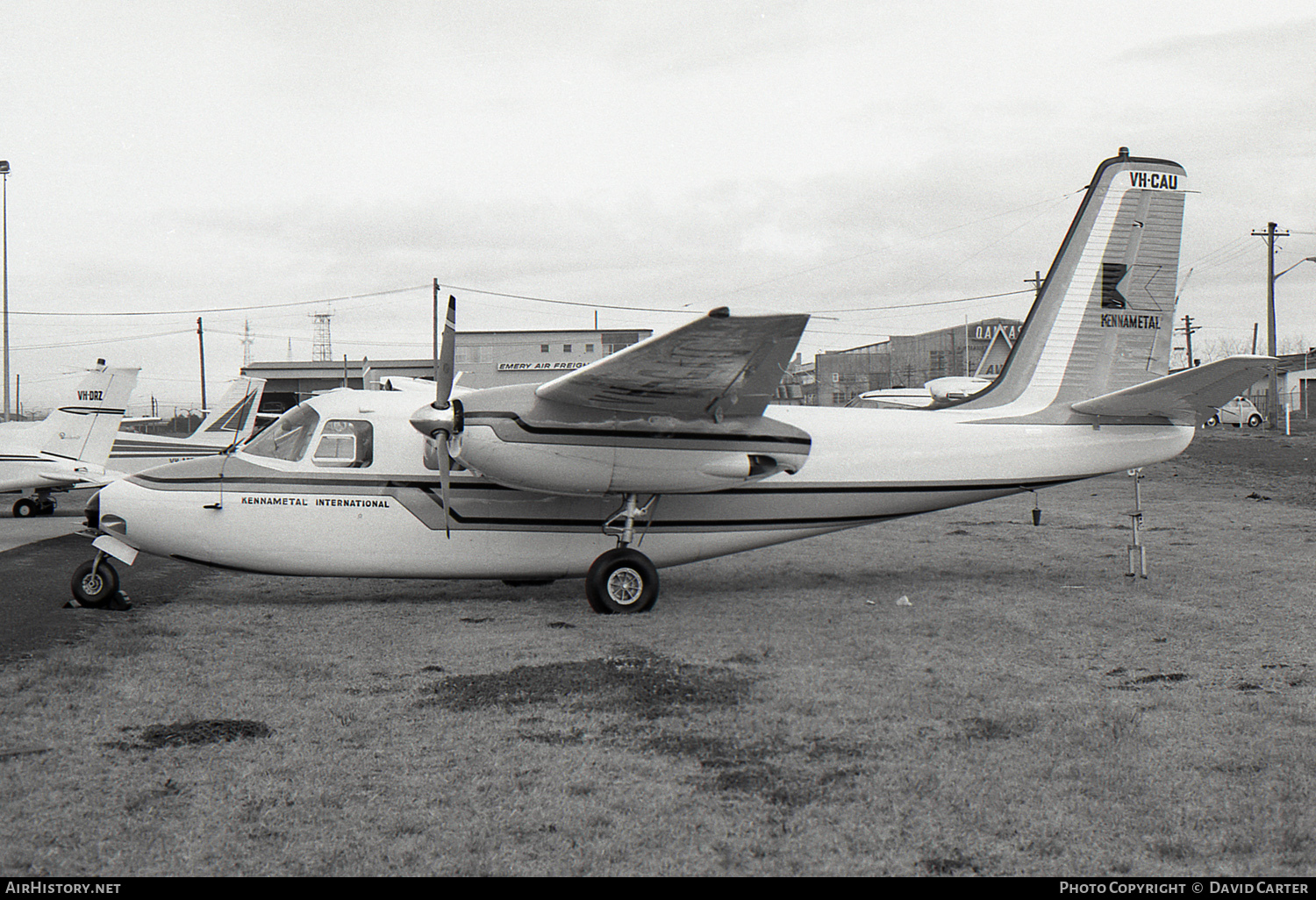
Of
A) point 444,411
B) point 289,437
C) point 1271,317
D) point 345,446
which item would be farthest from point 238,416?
point 1271,317

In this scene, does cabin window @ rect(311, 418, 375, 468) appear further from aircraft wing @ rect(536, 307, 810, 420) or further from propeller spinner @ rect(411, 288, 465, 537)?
aircraft wing @ rect(536, 307, 810, 420)

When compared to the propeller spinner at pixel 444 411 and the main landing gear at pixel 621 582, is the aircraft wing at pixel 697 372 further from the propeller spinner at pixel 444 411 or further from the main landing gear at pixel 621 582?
the main landing gear at pixel 621 582

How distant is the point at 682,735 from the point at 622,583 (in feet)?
13.1

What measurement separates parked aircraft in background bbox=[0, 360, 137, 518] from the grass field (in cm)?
944

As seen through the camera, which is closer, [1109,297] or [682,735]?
[682,735]

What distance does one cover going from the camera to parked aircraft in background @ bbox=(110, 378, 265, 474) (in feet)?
63.5

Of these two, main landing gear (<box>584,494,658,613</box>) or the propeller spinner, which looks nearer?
the propeller spinner

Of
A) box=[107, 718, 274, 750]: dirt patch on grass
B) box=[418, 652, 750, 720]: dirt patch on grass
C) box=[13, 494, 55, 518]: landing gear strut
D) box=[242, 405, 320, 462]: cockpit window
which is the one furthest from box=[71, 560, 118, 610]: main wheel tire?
box=[13, 494, 55, 518]: landing gear strut

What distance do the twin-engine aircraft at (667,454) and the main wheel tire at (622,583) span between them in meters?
0.02

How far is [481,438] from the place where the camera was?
29.1ft

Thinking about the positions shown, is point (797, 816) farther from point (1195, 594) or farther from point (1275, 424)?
point (1275, 424)

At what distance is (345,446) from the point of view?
32.2 ft

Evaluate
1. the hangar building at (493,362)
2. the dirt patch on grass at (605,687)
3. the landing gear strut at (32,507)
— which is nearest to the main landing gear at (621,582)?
the dirt patch on grass at (605,687)

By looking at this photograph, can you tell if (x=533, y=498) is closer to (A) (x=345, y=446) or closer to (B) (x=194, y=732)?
(A) (x=345, y=446)
